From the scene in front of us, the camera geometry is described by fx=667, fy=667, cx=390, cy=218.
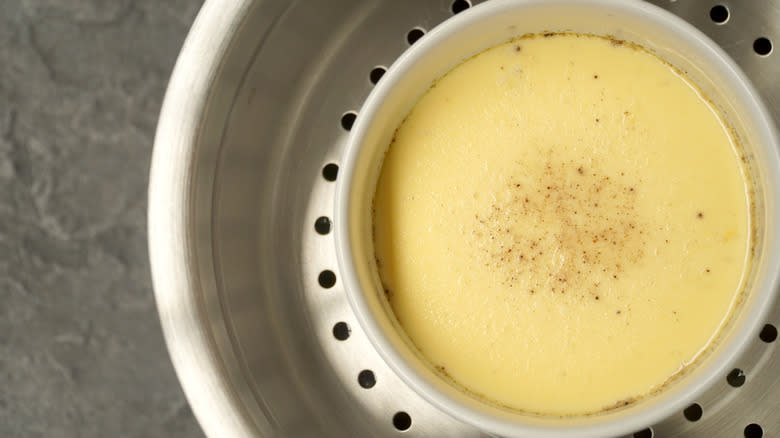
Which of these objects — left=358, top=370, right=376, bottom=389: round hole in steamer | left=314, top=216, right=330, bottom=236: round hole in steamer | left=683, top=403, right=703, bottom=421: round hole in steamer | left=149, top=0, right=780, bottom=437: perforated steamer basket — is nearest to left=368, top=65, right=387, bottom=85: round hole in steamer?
left=149, top=0, right=780, bottom=437: perforated steamer basket

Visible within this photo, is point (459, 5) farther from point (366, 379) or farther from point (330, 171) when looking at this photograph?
point (366, 379)

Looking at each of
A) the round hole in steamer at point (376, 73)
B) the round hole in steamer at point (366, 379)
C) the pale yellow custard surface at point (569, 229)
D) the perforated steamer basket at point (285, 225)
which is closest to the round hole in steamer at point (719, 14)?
the perforated steamer basket at point (285, 225)

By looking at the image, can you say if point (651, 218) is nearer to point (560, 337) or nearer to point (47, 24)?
point (560, 337)

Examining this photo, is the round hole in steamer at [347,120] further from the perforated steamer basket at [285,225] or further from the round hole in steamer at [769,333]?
the round hole in steamer at [769,333]

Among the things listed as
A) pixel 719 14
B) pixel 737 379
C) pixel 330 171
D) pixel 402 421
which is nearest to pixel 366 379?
pixel 402 421

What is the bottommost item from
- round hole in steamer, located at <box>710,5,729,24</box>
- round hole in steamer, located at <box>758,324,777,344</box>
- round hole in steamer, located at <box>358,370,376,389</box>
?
round hole in steamer, located at <box>758,324,777,344</box>

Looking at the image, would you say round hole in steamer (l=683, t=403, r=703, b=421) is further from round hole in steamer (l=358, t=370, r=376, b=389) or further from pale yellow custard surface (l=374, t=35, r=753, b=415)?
round hole in steamer (l=358, t=370, r=376, b=389)

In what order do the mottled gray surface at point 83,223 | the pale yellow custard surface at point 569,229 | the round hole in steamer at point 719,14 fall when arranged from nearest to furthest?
A: 1. the pale yellow custard surface at point 569,229
2. the round hole in steamer at point 719,14
3. the mottled gray surface at point 83,223

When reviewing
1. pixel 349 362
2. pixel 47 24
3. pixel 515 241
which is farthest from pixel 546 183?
pixel 47 24
